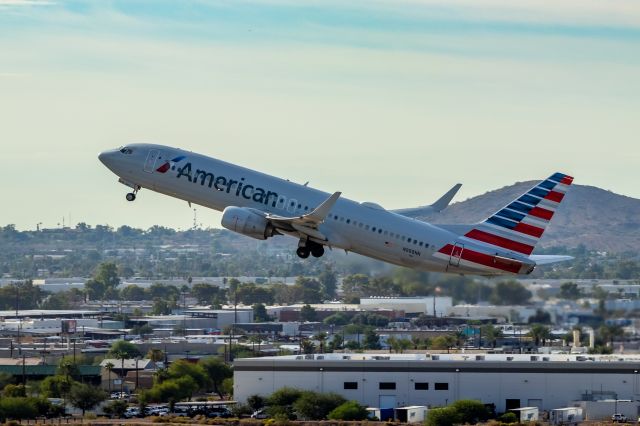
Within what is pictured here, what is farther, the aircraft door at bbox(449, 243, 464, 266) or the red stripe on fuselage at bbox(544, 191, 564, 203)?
the aircraft door at bbox(449, 243, 464, 266)

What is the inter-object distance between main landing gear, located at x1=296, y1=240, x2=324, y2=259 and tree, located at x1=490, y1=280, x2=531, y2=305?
10.7 m

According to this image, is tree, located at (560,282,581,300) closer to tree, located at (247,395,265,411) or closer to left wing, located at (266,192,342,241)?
left wing, located at (266,192,342,241)

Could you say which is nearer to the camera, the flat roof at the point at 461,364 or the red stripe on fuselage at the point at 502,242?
the red stripe on fuselage at the point at 502,242

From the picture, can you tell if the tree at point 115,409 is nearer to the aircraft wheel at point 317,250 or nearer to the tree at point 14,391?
the tree at point 14,391

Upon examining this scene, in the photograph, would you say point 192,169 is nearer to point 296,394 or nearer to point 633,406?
point 296,394

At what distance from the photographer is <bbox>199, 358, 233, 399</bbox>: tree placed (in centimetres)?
16325

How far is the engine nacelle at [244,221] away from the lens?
3967 inches

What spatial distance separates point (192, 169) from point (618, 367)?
44.2 meters

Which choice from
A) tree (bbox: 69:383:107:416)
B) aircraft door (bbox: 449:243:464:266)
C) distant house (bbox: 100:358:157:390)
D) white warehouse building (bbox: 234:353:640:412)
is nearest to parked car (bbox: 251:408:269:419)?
white warehouse building (bbox: 234:353:640:412)

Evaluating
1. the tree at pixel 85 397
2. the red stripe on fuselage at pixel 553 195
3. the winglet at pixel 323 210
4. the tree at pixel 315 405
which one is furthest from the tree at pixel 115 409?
the red stripe on fuselage at pixel 553 195

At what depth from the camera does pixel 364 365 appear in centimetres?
13212

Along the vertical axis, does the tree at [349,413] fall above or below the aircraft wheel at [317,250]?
below

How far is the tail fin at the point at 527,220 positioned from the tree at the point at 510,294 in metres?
2.96

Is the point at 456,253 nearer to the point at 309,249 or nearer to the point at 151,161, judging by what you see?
the point at 309,249
